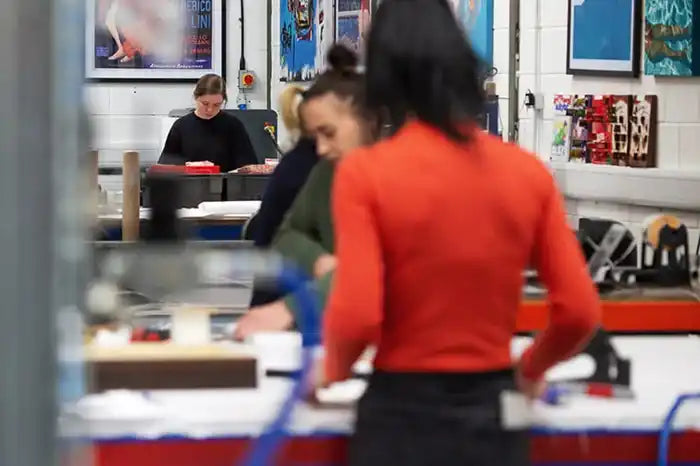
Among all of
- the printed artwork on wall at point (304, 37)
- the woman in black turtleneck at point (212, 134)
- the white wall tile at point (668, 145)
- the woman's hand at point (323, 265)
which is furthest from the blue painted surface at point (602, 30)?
the woman's hand at point (323, 265)

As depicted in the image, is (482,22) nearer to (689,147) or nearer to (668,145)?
(668,145)

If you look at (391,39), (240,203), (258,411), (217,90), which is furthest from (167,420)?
(217,90)

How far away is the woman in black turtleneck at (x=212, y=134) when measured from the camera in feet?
22.1

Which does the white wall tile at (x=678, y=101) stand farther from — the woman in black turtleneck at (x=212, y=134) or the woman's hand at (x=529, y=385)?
the woman's hand at (x=529, y=385)

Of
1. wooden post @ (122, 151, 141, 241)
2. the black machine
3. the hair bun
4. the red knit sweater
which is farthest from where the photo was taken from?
the black machine

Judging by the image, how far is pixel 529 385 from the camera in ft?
6.48

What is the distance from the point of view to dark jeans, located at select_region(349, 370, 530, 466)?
178 cm

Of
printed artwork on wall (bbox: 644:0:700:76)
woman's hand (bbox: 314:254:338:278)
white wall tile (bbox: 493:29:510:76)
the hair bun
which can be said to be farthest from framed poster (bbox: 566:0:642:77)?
woman's hand (bbox: 314:254:338:278)

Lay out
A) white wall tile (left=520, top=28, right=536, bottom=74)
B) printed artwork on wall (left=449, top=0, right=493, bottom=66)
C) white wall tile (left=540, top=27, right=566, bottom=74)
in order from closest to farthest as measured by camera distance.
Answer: white wall tile (left=540, top=27, right=566, bottom=74) < white wall tile (left=520, top=28, right=536, bottom=74) < printed artwork on wall (left=449, top=0, right=493, bottom=66)

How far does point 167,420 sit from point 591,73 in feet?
12.8

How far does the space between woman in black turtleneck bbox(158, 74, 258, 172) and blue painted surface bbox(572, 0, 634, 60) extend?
5.93 ft

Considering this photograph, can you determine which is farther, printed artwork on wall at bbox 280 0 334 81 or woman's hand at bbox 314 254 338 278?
printed artwork on wall at bbox 280 0 334 81

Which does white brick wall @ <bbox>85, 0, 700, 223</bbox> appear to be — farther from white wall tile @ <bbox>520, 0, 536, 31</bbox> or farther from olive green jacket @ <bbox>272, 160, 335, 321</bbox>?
olive green jacket @ <bbox>272, 160, 335, 321</bbox>

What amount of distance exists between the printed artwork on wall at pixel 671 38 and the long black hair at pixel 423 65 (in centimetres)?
339
